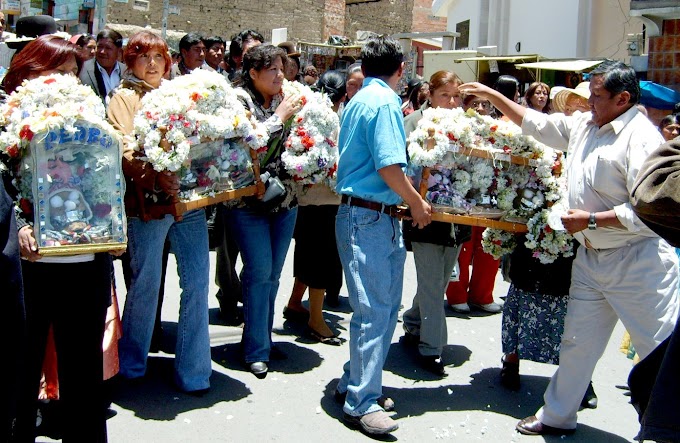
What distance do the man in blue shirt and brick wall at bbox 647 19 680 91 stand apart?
523cm

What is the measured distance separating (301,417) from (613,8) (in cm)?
1517

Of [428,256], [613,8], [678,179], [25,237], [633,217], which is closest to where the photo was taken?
[678,179]

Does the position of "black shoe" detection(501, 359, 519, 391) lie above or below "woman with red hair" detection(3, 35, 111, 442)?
below

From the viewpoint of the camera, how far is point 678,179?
9.25 feet

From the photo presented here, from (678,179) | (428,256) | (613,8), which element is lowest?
(428,256)

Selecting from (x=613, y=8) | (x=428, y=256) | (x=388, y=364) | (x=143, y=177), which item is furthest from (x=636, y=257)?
(x=613, y=8)

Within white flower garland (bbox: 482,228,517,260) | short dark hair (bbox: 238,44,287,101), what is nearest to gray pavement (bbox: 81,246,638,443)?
white flower garland (bbox: 482,228,517,260)

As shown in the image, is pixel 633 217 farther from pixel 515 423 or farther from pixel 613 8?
pixel 613 8

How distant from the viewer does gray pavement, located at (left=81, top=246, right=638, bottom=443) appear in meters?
4.93

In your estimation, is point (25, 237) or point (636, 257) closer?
point (25, 237)

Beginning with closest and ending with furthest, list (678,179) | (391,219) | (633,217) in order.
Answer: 1. (678,179)
2. (633,217)
3. (391,219)

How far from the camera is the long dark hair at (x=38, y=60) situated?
420 cm

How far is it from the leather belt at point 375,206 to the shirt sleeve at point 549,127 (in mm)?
1020

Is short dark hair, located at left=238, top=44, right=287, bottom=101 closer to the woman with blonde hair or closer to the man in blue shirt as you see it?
the man in blue shirt
